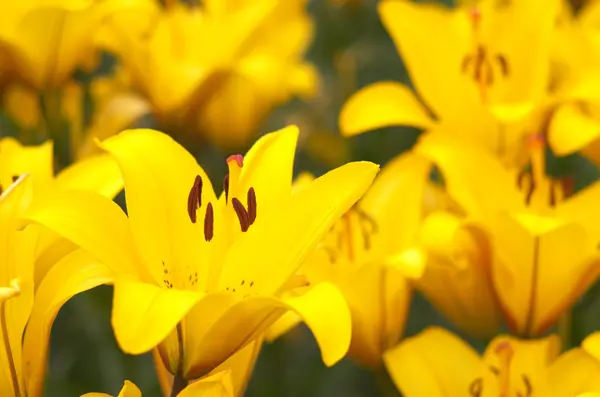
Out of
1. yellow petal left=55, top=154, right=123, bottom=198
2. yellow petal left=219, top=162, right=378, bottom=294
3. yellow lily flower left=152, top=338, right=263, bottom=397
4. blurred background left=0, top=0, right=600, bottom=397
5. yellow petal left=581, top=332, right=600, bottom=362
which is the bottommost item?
blurred background left=0, top=0, right=600, bottom=397

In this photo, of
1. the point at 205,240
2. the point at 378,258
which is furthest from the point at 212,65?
the point at 205,240

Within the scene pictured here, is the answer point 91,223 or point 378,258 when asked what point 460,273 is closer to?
point 378,258

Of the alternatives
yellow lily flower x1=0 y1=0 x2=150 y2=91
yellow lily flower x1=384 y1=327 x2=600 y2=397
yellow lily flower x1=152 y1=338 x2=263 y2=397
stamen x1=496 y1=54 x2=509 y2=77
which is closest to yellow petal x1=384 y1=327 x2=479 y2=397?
yellow lily flower x1=384 y1=327 x2=600 y2=397

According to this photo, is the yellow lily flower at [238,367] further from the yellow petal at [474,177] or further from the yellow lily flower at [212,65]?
the yellow lily flower at [212,65]

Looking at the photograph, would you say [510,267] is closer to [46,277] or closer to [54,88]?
[46,277]

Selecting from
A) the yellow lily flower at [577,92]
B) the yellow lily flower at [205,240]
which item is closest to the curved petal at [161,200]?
the yellow lily flower at [205,240]

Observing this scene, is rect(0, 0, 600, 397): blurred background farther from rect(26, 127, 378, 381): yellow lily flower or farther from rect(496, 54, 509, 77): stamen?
rect(26, 127, 378, 381): yellow lily flower
